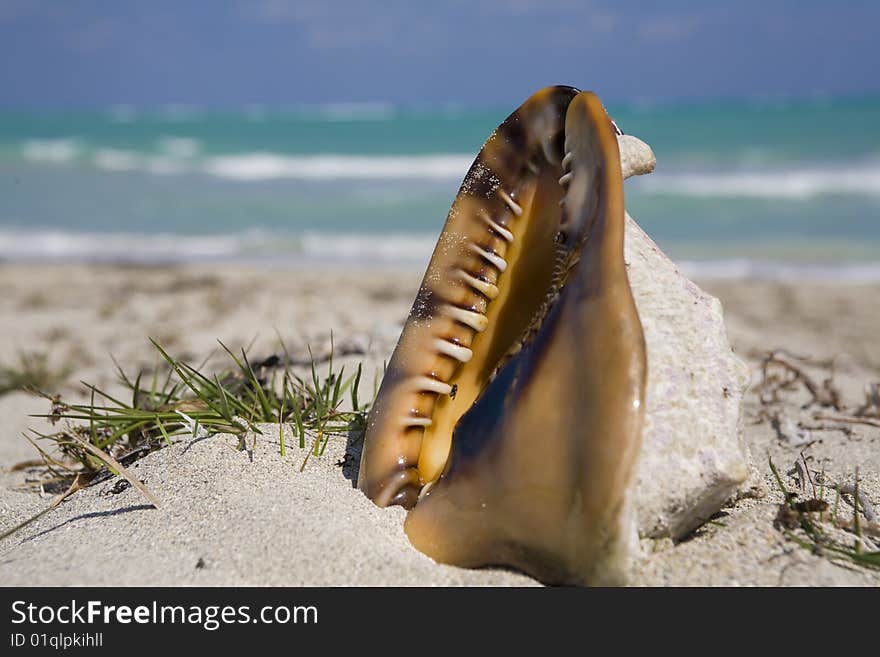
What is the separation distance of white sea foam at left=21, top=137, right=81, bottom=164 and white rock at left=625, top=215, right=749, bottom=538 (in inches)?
777

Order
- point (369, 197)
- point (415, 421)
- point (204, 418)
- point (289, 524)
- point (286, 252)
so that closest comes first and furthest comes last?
point (289, 524) < point (415, 421) < point (204, 418) < point (286, 252) < point (369, 197)

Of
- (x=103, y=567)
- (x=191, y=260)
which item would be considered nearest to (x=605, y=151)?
(x=103, y=567)

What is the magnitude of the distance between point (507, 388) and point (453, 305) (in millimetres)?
399

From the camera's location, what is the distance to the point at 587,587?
1.41 metres

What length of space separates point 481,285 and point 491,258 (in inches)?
2.6

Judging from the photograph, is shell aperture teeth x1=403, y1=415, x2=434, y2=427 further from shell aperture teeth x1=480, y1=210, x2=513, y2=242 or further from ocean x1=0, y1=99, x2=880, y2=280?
ocean x1=0, y1=99, x2=880, y2=280

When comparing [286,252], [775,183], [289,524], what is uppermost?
[775,183]

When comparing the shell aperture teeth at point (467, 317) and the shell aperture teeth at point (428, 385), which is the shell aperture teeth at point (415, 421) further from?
the shell aperture teeth at point (467, 317)

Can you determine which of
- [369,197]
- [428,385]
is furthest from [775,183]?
[428,385]

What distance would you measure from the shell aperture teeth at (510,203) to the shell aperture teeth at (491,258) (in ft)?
0.36

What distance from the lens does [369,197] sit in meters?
13.4

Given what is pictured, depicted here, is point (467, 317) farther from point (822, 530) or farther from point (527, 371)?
point (822, 530)

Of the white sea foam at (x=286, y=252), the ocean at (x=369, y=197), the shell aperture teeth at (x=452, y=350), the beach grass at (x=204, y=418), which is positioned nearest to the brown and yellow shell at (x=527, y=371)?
the shell aperture teeth at (x=452, y=350)

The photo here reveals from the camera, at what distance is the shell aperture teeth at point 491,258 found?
1888 millimetres
